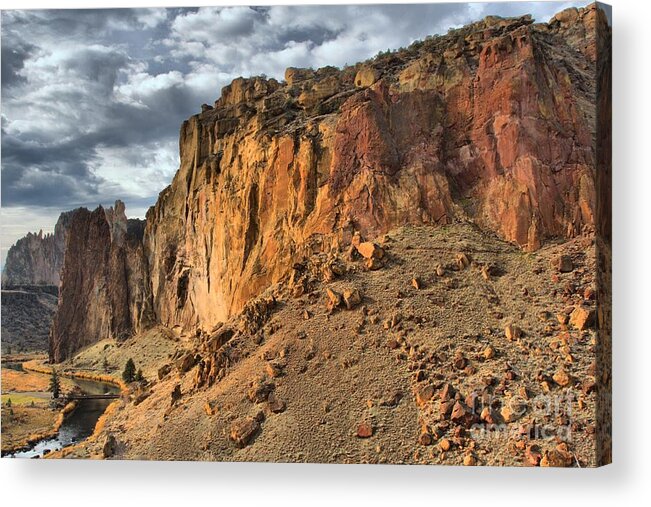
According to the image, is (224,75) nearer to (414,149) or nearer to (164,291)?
(414,149)

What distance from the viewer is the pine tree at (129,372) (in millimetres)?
21891

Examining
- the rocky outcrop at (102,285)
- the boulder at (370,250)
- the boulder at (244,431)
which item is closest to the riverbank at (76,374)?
the rocky outcrop at (102,285)

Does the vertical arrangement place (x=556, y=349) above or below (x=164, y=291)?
below

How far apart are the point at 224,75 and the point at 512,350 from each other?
32.8 feet

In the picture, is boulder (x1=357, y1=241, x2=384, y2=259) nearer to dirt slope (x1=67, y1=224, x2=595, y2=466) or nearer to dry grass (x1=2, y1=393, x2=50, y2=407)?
dirt slope (x1=67, y1=224, x2=595, y2=466)

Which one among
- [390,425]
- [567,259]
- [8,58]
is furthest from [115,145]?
[567,259]

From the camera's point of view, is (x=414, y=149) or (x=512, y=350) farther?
(x=414, y=149)

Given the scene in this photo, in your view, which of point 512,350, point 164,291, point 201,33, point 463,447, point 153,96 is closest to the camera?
point 463,447

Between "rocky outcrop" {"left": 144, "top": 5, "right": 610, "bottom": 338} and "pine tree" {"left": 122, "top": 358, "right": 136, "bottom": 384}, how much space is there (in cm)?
328

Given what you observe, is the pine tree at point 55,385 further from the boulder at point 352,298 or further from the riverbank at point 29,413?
the boulder at point 352,298

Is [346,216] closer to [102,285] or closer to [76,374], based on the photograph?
[76,374]

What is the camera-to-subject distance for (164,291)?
32281mm

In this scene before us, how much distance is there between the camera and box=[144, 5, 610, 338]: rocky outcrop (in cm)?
1620

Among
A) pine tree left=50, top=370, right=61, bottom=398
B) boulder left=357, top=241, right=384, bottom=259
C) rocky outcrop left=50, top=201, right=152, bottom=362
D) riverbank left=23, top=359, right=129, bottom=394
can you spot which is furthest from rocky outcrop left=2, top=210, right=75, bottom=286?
boulder left=357, top=241, right=384, bottom=259
